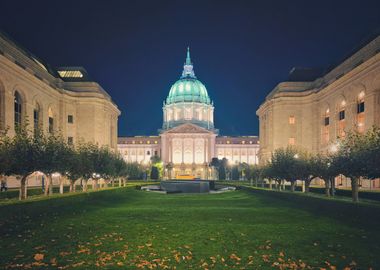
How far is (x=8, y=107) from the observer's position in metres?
50.6

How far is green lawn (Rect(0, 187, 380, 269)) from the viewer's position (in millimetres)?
10938

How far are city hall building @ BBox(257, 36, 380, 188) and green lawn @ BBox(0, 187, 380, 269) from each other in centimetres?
3542

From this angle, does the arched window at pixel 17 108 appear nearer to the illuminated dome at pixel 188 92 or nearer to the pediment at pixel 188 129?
the pediment at pixel 188 129

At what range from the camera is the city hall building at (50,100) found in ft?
168

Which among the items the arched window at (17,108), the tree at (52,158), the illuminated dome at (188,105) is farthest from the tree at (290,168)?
the illuminated dome at (188,105)

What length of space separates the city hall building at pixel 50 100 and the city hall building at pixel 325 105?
38654mm

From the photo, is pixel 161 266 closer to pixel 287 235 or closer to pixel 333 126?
pixel 287 235

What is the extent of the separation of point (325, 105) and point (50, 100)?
5450 centimetres

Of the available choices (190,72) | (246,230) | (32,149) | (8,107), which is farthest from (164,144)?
(246,230)

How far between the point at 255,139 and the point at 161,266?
15186cm

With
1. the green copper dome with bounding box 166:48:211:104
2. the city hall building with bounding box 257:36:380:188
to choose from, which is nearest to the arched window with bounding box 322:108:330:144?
the city hall building with bounding box 257:36:380:188

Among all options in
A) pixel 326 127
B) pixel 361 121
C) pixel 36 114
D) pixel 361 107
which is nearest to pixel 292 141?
pixel 326 127

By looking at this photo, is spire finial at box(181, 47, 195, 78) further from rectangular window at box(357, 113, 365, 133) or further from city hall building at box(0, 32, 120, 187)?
rectangular window at box(357, 113, 365, 133)

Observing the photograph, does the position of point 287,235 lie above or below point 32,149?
below
